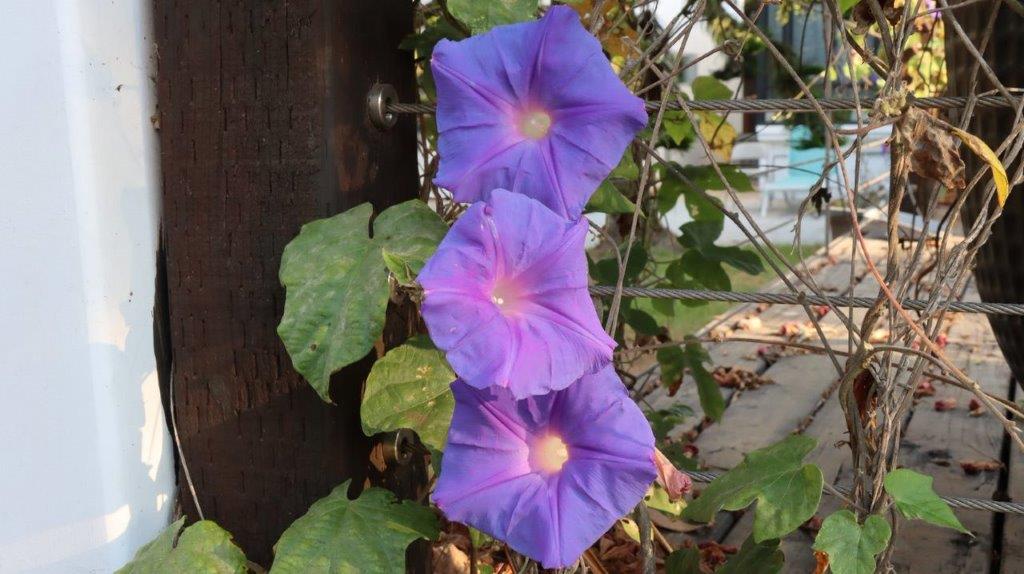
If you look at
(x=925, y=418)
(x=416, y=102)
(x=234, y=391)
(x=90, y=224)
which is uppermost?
(x=416, y=102)

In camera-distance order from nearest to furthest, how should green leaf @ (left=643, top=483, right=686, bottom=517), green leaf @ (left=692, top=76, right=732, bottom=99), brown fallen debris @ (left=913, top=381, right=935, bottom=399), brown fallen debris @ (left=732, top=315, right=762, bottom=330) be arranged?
green leaf @ (left=643, top=483, right=686, bottom=517) < green leaf @ (left=692, top=76, right=732, bottom=99) < brown fallen debris @ (left=913, top=381, right=935, bottom=399) < brown fallen debris @ (left=732, top=315, right=762, bottom=330)

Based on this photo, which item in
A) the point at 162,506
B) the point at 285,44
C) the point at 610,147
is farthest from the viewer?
the point at 162,506

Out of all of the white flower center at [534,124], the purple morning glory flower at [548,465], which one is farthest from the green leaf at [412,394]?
the white flower center at [534,124]

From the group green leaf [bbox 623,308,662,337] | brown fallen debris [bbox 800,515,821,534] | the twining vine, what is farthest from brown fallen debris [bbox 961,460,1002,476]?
the twining vine

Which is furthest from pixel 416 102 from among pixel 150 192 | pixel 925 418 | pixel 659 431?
pixel 925 418

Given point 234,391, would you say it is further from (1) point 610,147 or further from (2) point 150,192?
(1) point 610,147

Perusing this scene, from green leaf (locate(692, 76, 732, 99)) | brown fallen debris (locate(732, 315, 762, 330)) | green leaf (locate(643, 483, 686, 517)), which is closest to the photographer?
green leaf (locate(643, 483, 686, 517))

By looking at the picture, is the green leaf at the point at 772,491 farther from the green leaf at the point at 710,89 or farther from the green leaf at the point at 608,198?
the green leaf at the point at 710,89

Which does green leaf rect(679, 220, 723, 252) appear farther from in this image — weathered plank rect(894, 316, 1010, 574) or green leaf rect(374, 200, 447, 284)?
green leaf rect(374, 200, 447, 284)
